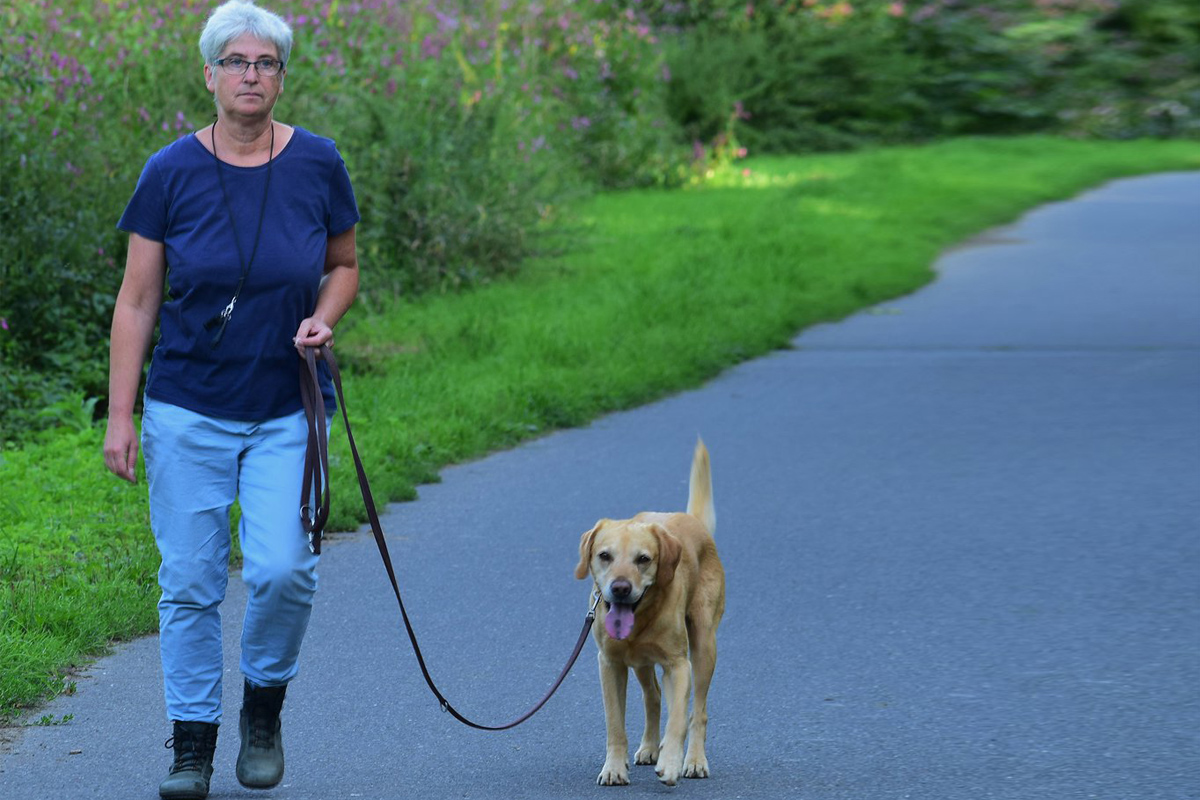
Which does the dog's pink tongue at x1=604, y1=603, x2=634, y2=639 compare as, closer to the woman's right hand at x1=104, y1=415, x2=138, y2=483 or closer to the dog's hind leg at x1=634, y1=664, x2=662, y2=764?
the dog's hind leg at x1=634, y1=664, x2=662, y2=764

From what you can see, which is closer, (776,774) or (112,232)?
(776,774)

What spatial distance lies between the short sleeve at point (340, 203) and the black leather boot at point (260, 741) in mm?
1177

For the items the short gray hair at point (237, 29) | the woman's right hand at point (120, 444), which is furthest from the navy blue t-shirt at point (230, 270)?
the short gray hair at point (237, 29)

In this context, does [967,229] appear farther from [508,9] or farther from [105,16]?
[105,16]

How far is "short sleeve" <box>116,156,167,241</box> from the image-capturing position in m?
4.39

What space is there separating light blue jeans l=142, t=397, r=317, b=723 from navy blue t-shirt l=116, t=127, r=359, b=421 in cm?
7

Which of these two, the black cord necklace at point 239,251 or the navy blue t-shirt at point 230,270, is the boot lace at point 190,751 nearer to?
the navy blue t-shirt at point 230,270

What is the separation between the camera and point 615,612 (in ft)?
14.9

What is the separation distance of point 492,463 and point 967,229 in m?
12.2

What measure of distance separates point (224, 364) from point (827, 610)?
2.88 metres

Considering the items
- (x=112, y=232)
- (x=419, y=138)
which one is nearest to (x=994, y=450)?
(x=112, y=232)

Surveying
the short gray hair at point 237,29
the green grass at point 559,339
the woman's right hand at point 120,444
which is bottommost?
the green grass at point 559,339

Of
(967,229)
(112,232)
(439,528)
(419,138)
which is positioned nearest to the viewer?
(439,528)

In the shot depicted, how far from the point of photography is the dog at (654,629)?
4531 mm
